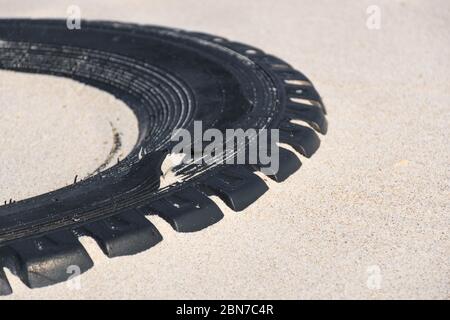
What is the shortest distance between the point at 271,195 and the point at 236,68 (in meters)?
1.29

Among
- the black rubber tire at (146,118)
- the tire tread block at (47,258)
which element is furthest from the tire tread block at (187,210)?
the tire tread block at (47,258)

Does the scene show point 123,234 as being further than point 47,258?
Yes

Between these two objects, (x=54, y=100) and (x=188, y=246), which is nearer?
(x=188, y=246)

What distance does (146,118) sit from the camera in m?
4.10

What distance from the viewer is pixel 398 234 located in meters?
2.82

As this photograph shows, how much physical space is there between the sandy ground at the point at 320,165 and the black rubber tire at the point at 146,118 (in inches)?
2.3

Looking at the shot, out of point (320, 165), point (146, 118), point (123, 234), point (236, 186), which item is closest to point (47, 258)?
point (123, 234)

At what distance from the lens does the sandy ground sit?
2.56m

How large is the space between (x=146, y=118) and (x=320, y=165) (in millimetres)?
1096

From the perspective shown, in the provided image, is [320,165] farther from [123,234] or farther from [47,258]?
[47,258]

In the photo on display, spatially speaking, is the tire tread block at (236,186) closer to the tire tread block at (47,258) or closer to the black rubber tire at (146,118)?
the black rubber tire at (146,118)
